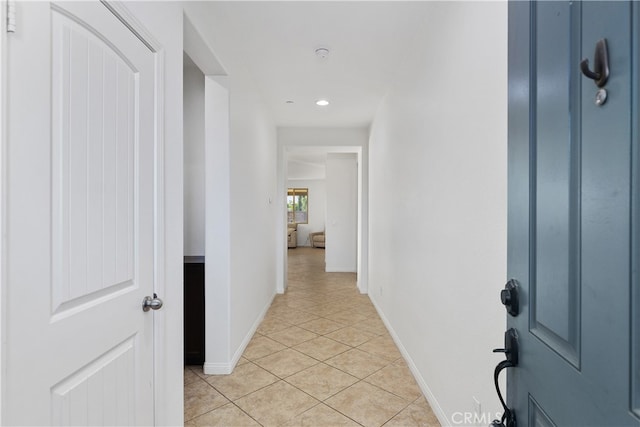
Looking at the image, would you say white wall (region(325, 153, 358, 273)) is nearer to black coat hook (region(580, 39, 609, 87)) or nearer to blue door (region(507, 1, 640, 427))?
blue door (region(507, 1, 640, 427))

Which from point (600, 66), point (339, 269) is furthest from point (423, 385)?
point (339, 269)

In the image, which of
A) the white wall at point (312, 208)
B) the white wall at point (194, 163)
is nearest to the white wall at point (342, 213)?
the white wall at point (194, 163)

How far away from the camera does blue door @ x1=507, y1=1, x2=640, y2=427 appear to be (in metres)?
0.48

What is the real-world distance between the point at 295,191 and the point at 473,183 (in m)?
10.7

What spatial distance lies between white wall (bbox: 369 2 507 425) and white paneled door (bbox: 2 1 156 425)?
1.41 meters

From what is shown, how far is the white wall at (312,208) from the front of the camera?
11.9 m

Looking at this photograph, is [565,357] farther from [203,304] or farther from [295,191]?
[295,191]

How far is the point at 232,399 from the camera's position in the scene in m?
2.12

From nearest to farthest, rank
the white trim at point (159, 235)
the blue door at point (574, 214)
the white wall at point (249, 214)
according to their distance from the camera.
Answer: the blue door at point (574, 214) → the white trim at point (159, 235) → the white wall at point (249, 214)

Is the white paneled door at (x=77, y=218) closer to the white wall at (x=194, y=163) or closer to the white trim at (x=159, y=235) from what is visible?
the white trim at (x=159, y=235)

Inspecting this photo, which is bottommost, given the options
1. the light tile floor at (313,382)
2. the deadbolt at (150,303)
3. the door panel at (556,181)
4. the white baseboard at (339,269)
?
the light tile floor at (313,382)

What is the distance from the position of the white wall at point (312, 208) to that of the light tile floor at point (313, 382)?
319 inches

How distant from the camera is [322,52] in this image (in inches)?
99.7

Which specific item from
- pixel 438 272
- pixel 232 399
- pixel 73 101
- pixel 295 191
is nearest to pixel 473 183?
pixel 438 272
